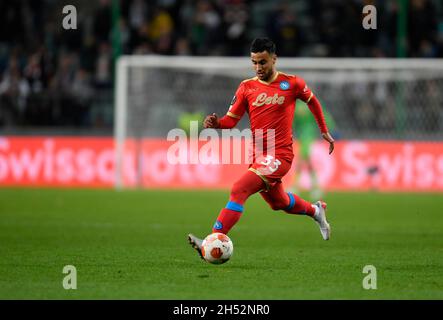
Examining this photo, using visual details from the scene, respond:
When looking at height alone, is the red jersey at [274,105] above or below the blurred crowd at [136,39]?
below

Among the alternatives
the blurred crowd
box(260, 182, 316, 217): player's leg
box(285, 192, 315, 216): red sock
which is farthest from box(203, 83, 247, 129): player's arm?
the blurred crowd

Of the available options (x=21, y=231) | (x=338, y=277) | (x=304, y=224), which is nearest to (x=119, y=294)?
(x=338, y=277)

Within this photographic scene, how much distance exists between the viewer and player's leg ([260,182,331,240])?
968 cm

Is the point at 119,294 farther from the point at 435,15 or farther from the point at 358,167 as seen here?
the point at 435,15

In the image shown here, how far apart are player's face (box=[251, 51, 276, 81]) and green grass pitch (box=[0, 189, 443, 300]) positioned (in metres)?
1.92

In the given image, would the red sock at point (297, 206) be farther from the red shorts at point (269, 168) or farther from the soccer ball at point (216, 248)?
the soccer ball at point (216, 248)

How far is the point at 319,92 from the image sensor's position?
21.8 m

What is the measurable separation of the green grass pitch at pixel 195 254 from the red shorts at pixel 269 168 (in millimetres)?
848

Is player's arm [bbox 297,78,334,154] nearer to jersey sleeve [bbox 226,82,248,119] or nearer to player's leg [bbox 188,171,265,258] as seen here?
jersey sleeve [bbox 226,82,248,119]

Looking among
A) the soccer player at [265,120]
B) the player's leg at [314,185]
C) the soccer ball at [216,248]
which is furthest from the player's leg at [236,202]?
the player's leg at [314,185]

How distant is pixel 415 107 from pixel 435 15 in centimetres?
308

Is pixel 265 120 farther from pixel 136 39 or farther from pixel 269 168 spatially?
pixel 136 39

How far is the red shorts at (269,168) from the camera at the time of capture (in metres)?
9.24

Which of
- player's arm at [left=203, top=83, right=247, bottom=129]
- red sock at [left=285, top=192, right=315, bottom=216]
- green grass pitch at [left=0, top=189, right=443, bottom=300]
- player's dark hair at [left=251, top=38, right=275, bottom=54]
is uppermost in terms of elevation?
player's dark hair at [left=251, top=38, right=275, bottom=54]
